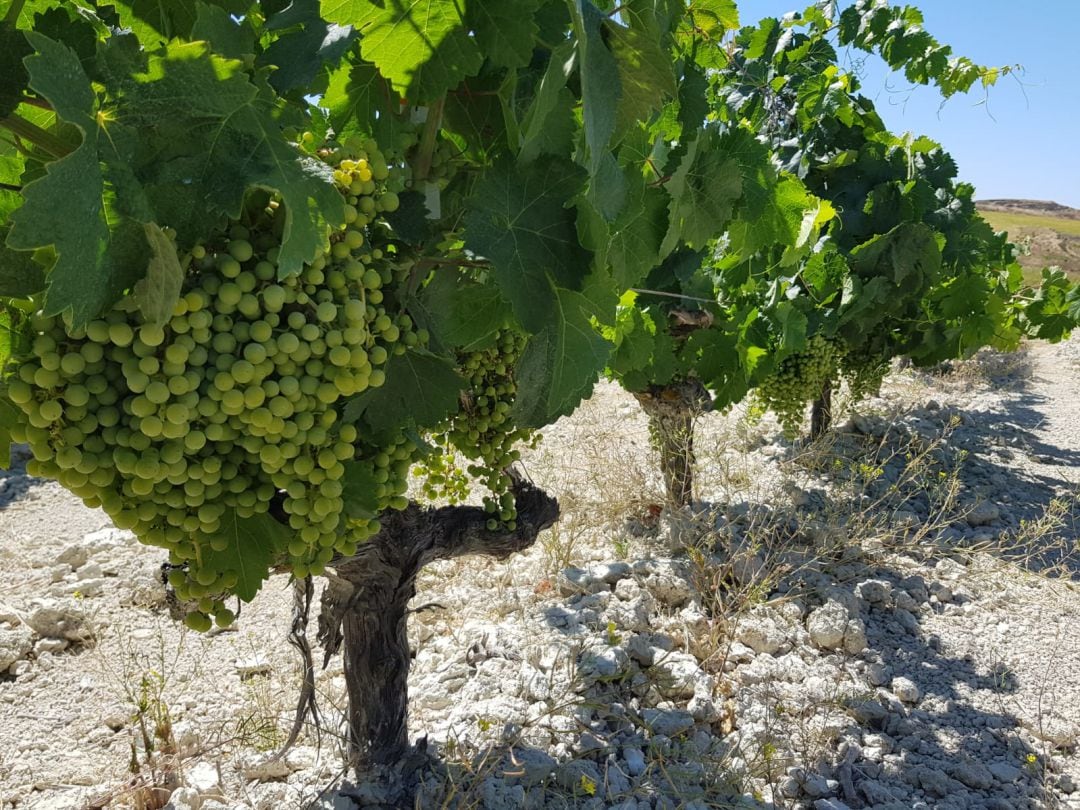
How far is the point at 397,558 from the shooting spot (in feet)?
7.95

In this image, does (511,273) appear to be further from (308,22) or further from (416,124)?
(308,22)

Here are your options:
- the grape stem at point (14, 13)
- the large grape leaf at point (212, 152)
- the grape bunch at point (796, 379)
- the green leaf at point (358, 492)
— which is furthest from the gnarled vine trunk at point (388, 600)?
the grape bunch at point (796, 379)

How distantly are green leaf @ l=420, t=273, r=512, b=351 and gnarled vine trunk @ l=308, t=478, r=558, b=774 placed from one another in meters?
0.85

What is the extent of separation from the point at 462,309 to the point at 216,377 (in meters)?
0.63

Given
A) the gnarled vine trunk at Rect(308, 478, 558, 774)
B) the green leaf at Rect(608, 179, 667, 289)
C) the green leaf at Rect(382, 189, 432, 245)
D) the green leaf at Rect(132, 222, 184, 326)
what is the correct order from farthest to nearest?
1. the gnarled vine trunk at Rect(308, 478, 558, 774)
2. the green leaf at Rect(608, 179, 667, 289)
3. the green leaf at Rect(382, 189, 432, 245)
4. the green leaf at Rect(132, 222, 184, 326)

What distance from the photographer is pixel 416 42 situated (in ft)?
4.37

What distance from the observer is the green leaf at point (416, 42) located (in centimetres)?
129

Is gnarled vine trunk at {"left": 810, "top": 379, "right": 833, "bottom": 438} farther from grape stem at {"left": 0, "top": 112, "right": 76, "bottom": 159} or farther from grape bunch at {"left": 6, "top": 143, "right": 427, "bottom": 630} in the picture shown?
grape stem at {"left": 0, "top": 112, "right": 76, "bottom": 159}

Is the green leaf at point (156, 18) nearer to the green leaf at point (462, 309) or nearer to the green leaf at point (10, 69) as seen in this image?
the green leaf at point (10, 69)

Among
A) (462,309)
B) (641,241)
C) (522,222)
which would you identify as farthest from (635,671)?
(522,222)

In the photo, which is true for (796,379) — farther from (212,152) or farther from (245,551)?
(212,152)

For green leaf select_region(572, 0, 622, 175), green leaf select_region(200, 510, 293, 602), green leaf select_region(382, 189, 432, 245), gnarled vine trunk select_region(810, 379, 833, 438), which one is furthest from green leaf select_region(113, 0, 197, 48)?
gnarled vine trunk select_region(810, 379, 833, 438)

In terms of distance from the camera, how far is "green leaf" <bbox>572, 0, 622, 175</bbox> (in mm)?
1162

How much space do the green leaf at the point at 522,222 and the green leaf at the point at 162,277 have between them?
497 millimetres
